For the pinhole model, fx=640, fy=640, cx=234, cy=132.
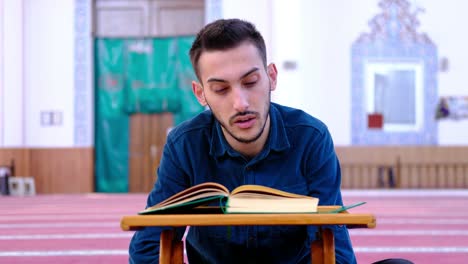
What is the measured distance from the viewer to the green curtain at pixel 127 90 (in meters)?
8.66

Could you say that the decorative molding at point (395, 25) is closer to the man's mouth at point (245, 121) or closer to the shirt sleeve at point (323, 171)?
the shirt sleeve at point (323, 171)

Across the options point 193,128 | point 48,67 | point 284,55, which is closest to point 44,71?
point 48,67

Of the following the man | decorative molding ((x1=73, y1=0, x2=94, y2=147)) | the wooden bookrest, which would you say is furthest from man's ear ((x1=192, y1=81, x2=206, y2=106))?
decorative molding ((x1=73, y1=0, x2=94, y2=147))

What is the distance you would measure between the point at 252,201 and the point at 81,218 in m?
4.16

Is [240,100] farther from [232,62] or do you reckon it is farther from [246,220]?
[246,220]

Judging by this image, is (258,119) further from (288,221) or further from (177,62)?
(177,62)

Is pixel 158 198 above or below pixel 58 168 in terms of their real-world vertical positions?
above

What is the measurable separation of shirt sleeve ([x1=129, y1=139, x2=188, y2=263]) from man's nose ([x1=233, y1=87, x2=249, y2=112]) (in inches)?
11.3

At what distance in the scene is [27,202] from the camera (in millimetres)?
6926

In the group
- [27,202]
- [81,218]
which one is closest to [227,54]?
[81,218]

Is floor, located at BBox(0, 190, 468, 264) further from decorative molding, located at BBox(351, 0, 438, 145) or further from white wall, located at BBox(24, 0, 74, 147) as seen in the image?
white wall, located at BBox(24, 0, 74, 147)

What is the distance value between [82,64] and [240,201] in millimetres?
7588

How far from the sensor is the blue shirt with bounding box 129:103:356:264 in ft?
5.46

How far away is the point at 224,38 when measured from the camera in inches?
61.5
